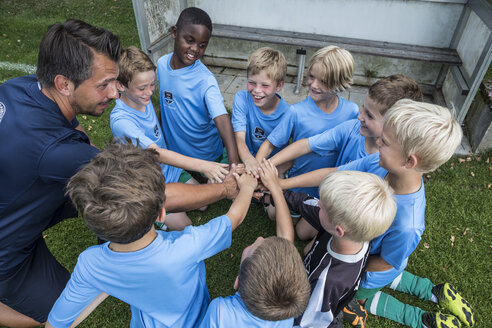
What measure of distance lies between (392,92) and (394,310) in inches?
78.7

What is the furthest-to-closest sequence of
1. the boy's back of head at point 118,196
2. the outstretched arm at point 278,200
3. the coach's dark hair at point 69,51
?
1. the outstretched arm at point 278,200
2. the coach's dark hair at point 69,51
3. the boy's back of head at point 118,196

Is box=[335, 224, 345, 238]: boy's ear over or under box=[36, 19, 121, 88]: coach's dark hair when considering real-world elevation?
under

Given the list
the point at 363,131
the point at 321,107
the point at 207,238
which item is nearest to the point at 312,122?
the point at 321,107

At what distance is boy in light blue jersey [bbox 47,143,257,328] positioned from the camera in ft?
5.22

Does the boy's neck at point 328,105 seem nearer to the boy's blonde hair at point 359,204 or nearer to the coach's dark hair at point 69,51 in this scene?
the boy's blonde hair at point 359,204

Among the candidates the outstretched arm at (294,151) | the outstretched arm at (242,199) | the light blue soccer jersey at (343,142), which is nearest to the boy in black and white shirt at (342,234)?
the outstretched arm at (242,199)

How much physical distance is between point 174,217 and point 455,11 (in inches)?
231

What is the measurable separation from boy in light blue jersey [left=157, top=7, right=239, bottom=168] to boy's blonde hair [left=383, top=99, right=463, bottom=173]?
5.94 feet

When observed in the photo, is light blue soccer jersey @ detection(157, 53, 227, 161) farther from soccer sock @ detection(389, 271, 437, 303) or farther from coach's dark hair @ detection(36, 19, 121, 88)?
soccer sock @ detection(389, 271, 437, 303)

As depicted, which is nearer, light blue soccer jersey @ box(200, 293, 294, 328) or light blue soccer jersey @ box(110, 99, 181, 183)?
light blue soccer jersey @ box(200, 293, 294, 328)

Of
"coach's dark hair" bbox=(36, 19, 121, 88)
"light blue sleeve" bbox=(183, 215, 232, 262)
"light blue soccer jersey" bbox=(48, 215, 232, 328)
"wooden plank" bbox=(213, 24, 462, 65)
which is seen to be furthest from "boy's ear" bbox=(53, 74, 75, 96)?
"wooden plank" bbox=(213, 24, 462, 65)

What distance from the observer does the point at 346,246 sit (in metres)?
2.17

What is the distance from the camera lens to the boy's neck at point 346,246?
2157 millimetres

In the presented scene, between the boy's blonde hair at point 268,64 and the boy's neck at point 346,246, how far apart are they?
1874 mm
